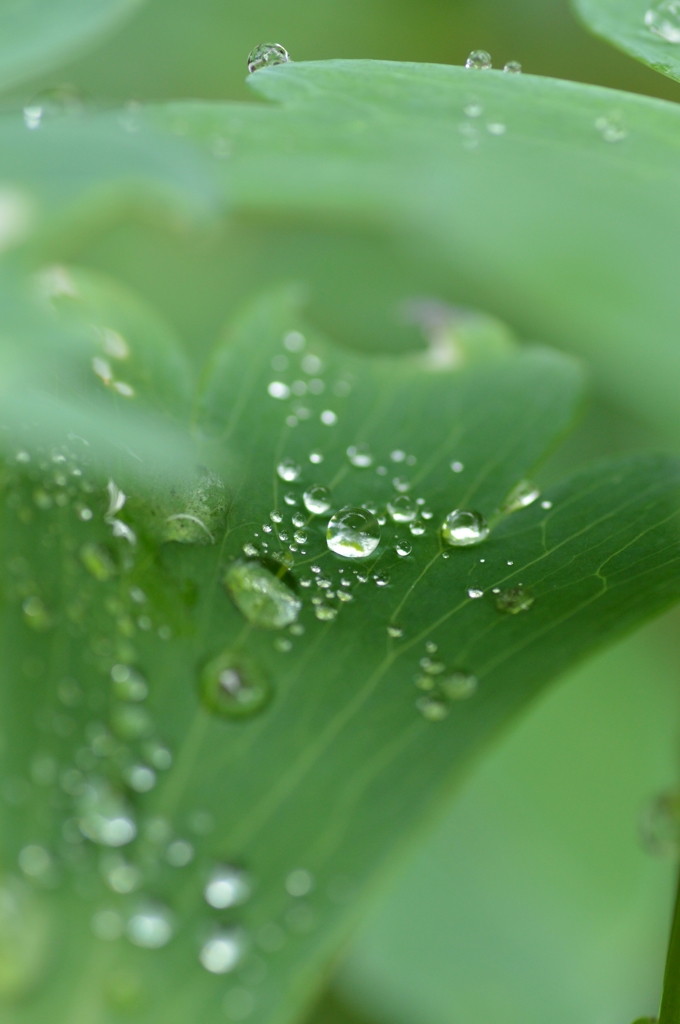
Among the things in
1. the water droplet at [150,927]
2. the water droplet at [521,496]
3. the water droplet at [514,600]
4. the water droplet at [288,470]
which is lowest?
the water droplet at [150,927]

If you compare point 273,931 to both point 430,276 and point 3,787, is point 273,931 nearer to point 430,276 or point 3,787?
point 3,787

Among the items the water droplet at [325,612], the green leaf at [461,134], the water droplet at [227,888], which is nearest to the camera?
the green leaf at [461,134]

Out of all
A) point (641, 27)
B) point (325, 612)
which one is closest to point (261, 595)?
point (325, 612)

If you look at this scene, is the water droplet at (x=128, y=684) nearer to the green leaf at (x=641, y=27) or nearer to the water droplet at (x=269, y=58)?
the water droplet at (x=269, y=58)

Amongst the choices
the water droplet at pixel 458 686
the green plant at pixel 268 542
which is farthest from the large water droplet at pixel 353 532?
the water droplet at pixel 458 686

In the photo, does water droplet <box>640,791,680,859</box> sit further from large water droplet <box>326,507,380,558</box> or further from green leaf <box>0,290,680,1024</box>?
large water droplet <box>326,507,380,558</box>

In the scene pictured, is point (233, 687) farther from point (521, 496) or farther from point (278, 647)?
point (521, 496)

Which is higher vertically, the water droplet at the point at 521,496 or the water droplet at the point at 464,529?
the water droplet at the point at 521,496

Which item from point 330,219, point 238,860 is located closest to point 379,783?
point 238,860

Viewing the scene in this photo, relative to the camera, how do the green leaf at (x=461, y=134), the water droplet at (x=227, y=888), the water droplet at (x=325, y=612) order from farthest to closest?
the water droplet at (x=227, y=888)
the water droplet at (x=325, y=612)
the green leaf at (x=461, y=134)

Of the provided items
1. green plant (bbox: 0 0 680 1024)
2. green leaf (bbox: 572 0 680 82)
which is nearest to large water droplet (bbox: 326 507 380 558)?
green plant (bbox: 0 0 680 1024)
